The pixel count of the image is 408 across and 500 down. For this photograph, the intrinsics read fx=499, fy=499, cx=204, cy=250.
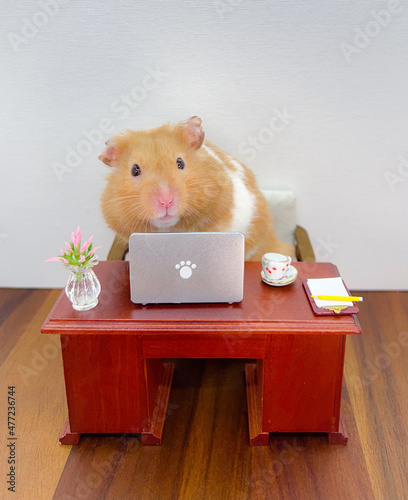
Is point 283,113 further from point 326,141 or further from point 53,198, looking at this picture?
point 53,198

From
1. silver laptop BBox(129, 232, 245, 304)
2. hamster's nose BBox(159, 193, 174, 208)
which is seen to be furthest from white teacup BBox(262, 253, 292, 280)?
hamster's nose BBox(159, 193, 174, 208)

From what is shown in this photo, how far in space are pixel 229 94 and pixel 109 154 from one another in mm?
880

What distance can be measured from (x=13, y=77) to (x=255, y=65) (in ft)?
3.89

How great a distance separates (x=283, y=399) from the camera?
5.90 ft

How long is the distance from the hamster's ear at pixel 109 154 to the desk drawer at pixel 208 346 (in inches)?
26.2

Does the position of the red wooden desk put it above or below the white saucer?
below

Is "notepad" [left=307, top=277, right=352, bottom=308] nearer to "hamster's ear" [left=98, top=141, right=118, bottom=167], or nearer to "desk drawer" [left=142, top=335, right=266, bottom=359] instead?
"desk drawer" [left=142, top=335, right=266, bottom=359]

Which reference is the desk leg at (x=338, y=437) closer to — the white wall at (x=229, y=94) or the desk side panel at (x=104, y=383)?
the desk side panel at (x=104, y=383)

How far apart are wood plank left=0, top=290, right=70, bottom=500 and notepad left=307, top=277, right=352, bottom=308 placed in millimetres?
1089

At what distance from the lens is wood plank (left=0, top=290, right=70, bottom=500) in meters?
1.76

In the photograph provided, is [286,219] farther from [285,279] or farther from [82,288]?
[82,288]

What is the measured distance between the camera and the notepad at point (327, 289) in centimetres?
171

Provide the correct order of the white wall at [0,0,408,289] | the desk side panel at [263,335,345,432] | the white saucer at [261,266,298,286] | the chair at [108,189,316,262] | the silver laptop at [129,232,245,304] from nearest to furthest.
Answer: the silver laptop at [129,232,245,304]
the desk side panel at [263,335,345,432]
the white saucer at [261,266,298,286]
the white wall at [0,0,408,289]
the chair at [108,189,316,262]

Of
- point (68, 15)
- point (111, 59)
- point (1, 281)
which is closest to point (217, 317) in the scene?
point (111, 59)
